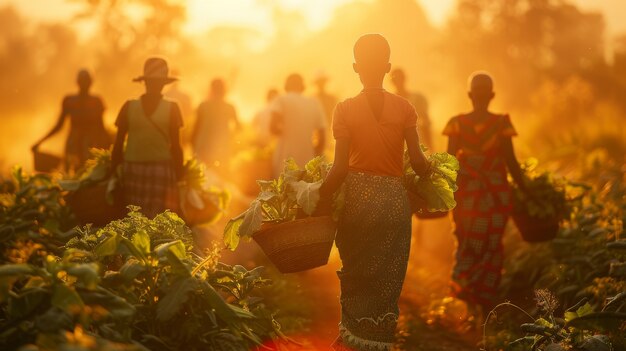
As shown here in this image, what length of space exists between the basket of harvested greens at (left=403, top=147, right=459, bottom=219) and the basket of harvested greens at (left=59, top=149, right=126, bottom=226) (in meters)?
2.73

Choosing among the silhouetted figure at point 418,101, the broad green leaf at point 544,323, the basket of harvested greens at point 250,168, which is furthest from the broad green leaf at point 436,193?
the basket of harvested greens at point 250,168

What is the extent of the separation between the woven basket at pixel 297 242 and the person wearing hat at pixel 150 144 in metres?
2.06

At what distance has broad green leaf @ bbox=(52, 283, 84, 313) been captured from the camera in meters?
3.76

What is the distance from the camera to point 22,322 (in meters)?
3.84

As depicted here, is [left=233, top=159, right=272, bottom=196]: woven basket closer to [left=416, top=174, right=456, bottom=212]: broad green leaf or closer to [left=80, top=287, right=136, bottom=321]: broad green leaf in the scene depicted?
[left=416, top=174, right=456, bottom=212]: broad green leaf

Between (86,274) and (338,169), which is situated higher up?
(338,169)

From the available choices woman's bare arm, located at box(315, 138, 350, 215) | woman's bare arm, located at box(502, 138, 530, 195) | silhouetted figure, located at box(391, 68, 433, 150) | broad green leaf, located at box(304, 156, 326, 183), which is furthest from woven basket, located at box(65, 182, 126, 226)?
silhouetted figure, located at box(391, 68, 433, 150)

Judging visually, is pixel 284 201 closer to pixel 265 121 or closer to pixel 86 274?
pixel 86 274

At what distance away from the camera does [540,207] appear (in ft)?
24.5

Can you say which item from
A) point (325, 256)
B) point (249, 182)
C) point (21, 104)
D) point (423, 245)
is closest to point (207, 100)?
point (249, 182)

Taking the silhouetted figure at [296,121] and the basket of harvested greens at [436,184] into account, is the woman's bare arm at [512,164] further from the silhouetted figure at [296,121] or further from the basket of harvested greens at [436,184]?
the silhouetted figure at [296,121]

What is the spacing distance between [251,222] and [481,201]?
307cm

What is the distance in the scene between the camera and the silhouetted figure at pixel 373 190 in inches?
202

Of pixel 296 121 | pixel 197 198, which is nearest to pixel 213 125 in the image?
pixel 296 121
